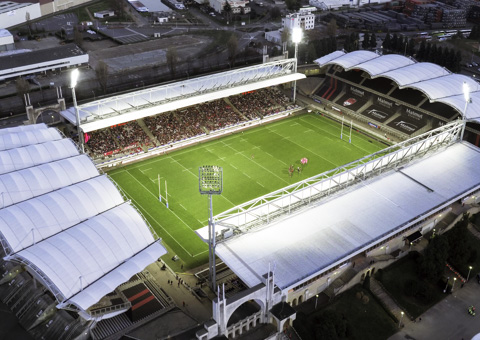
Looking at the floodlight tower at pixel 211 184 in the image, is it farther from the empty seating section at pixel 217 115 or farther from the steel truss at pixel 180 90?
the empty seating section at pixel 217 115

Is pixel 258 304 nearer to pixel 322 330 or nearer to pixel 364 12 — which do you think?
pixel 322 330

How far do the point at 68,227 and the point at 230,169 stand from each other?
2933cm

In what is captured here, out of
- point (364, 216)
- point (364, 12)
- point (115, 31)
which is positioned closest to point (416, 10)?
point (364, 12)

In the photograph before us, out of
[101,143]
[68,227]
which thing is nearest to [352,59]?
[101,143]

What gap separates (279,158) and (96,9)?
104184 millimetres

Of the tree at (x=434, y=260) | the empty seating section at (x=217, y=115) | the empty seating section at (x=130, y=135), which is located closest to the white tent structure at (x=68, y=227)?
the empty seating section at (x=130, y=135)

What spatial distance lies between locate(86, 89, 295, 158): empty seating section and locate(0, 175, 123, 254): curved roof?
72.0 ft

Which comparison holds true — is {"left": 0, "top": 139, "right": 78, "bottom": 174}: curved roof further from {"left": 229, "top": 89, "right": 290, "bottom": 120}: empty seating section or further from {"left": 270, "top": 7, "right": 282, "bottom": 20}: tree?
{"left": 270, "top": 7, "right": 282, "bottom": 20}: tree

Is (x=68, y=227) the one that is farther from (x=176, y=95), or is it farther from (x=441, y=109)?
(x=441, y=109)

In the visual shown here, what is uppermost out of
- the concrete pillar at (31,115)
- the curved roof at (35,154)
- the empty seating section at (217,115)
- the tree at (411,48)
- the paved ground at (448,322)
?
the curved roof at (35,154)

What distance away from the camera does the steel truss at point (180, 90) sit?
74938 mm

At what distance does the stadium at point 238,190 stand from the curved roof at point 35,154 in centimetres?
18

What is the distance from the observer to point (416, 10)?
151 metres

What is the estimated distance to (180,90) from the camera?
269 ft
